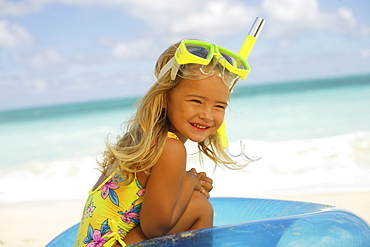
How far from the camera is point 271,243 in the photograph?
1557 millimetres

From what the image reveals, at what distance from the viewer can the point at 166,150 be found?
172 centimetres

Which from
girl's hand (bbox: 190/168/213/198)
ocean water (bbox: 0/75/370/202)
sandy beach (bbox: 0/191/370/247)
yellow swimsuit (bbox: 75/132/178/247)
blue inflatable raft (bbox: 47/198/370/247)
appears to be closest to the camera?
blue inflatable raft (bbox: 47/198/370/247)

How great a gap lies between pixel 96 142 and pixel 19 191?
418cm

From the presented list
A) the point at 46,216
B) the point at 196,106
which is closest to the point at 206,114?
the point at 196,106

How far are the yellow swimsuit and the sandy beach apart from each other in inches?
66.8

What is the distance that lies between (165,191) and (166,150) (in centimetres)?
13

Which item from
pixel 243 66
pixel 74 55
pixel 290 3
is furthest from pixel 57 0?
pixel 243 66

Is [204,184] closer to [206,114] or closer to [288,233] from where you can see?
[206,114]

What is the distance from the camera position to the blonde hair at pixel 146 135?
172 centimetres

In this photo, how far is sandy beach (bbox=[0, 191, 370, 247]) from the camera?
3.55 m

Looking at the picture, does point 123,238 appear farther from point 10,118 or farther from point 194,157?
point 10,118

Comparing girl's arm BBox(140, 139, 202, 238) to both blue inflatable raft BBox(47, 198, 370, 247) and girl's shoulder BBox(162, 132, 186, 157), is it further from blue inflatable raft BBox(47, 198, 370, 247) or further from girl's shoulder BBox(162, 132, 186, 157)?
blue inflatable raft BBox(47, 198, 370, 247)

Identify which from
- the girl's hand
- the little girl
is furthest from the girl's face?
the girl's hand

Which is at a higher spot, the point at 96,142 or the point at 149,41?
the point at 149,41
